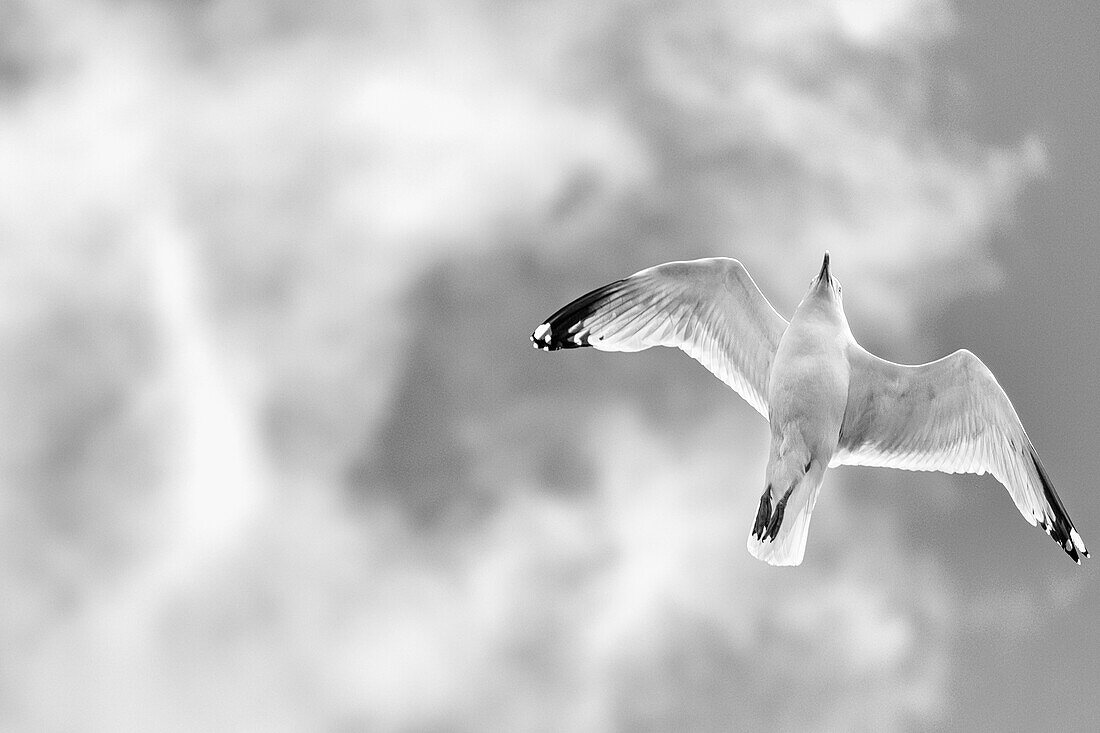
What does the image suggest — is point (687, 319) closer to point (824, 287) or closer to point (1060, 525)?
point (824, 287)

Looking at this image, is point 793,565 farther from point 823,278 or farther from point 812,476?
point 823,278

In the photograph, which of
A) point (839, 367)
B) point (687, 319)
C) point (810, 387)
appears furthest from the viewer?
point (687, 319)

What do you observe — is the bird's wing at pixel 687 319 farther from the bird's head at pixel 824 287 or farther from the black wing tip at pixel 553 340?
the bird's head at pixel 824 287

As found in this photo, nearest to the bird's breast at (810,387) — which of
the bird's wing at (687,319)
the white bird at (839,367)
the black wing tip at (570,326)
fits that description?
the white bird at (839,367)

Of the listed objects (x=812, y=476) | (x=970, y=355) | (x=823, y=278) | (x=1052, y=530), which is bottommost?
(x=1052, y=530)

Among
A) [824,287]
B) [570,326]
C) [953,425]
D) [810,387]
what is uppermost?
[570,326]

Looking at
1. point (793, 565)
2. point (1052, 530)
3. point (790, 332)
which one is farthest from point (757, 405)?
point (1052, 530)

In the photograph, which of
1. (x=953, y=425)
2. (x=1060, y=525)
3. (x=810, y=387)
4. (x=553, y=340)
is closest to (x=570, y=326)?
(x=553, y=340)
